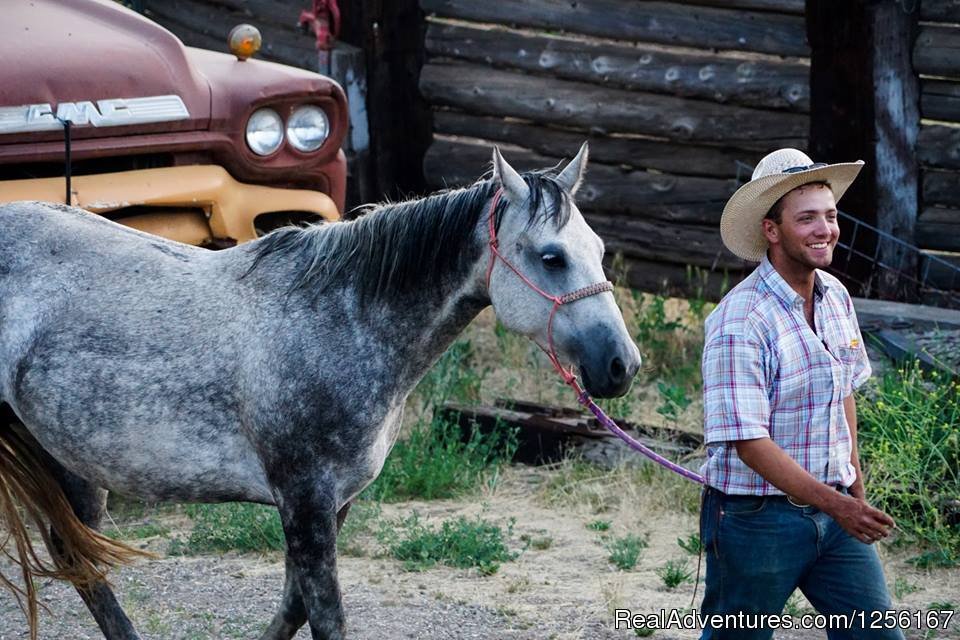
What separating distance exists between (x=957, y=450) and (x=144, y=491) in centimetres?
316

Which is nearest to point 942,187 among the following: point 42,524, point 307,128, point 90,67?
point 307,128

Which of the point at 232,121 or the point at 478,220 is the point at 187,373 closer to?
the point at 478,220

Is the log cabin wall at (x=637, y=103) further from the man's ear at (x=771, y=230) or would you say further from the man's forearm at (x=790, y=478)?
the man's forearm at (x=790, y=478)

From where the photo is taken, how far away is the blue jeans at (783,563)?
3.05 meters

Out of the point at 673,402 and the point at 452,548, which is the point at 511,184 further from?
the point at 673,402

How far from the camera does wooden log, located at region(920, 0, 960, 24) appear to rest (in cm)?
676

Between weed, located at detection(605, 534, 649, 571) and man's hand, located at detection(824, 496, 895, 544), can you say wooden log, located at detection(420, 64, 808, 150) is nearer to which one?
weed, located at detection(605, 534, 649, 571)

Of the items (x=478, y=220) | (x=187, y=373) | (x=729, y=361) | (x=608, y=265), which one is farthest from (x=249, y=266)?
(x=608, y=265)

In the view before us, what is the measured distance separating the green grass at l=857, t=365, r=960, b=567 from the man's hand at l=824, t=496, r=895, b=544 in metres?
2.12

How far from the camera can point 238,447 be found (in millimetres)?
3580

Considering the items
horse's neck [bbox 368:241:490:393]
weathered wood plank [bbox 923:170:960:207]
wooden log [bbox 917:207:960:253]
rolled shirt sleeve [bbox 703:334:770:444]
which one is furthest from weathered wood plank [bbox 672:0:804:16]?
rolled shirt sleeve [bbox 703:334:770:444]

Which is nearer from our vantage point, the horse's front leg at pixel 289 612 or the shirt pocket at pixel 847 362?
the shirt pocket at pixel 847 362

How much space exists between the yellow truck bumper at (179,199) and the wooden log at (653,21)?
324 centimetres

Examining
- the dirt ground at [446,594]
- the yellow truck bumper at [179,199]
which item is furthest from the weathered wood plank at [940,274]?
the yellow truck bumper at [179,199]
